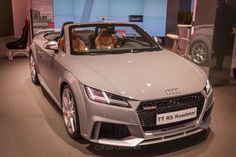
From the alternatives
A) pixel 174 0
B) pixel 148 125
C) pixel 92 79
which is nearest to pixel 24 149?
pixel 92 79

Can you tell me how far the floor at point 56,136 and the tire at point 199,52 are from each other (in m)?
1.05

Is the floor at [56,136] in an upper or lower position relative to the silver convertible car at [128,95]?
lower

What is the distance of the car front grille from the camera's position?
2.38 meters

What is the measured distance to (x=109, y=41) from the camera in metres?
3.79

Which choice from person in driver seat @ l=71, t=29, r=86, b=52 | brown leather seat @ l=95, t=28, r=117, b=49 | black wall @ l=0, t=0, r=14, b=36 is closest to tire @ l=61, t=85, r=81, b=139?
person in driver seat @ l=71, t=29, r=86, b=52

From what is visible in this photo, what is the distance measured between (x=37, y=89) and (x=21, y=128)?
1.55m

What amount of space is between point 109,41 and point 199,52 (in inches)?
92.9

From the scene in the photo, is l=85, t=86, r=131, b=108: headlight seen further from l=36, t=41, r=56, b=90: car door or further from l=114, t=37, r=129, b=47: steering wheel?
l=114, t=37, r=129, b=47: steering wheel

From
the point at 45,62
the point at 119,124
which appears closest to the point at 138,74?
the point at 119,124

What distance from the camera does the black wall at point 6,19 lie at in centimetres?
1184

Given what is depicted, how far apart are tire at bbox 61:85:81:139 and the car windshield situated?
1.95 ft

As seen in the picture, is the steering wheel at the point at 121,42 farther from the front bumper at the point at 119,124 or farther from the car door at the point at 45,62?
the front bumper at the point at 119,124

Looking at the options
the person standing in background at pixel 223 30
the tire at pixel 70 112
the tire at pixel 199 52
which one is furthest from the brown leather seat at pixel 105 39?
the tire at pixel 199 52

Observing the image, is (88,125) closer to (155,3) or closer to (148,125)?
(148,125)
